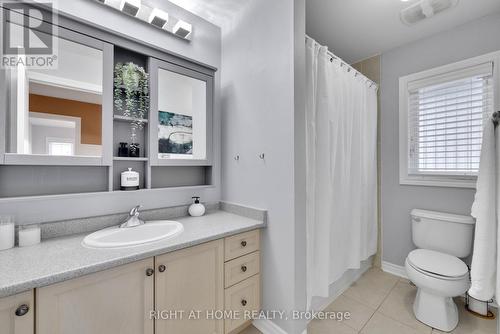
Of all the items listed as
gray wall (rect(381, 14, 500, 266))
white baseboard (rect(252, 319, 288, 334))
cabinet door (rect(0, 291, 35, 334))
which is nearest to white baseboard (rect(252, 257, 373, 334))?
white baseboard (rect(252, 319, 288, 334))

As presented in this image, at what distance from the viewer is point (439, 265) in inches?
62.7

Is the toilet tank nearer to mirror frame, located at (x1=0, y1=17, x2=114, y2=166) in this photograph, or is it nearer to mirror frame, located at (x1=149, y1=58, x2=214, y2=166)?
mirror frame, located at (x1=149, y1=58, x2=214, y2=166)

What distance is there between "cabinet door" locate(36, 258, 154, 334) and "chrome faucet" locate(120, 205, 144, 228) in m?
0.41

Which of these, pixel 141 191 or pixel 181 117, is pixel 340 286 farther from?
pixel 181 117

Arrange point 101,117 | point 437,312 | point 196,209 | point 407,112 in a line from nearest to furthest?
point 101,117 < point 437,312 < point 196,209 < point 407,112

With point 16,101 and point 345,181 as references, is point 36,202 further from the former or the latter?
point 345,181

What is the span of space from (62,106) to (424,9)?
269 centimetres

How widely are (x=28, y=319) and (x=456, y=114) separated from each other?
3128 millimetres

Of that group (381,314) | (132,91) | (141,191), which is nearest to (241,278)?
A: (141,191)

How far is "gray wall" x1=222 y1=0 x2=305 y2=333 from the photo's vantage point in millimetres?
1336

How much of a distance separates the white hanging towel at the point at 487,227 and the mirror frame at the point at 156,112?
192cm

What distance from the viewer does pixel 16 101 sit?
1.07 metres

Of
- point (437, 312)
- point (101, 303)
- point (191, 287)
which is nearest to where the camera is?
point (101, 303)

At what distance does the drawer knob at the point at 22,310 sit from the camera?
733mm
